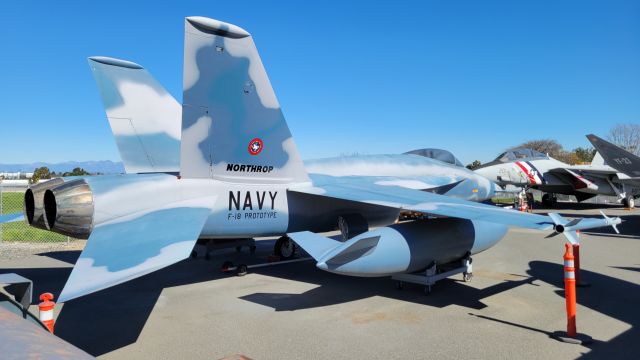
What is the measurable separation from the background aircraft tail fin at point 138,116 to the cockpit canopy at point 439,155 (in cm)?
567

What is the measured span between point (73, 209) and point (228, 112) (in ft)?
7.17

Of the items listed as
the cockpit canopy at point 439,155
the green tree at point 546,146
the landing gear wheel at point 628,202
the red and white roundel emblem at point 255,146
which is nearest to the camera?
the red and white roundel emblem at point 255,146

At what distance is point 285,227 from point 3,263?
258 inches

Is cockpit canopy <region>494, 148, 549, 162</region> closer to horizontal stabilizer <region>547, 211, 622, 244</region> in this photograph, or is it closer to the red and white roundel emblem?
horizontal stabilizer <region>547, 211, 622, 244</region>

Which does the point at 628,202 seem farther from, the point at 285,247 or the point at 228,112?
the point at 228,112

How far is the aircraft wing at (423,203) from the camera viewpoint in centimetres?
516

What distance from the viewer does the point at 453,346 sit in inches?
172

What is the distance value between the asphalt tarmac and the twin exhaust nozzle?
45.1 inches

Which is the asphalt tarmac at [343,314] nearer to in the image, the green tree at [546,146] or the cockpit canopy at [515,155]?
the cockpit canopy at [515,155]

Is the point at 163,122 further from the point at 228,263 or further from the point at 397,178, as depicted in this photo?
the point at 397,178

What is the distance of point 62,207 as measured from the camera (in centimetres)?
502

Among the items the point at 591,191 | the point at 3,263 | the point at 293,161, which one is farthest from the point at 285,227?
the point at 591,191

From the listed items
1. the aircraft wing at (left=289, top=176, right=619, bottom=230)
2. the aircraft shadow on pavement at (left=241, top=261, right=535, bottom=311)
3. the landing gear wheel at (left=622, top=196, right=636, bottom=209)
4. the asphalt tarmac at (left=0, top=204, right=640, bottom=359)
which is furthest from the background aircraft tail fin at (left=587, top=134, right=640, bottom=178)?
the landing gear wheel at (left=622, top=196, right=636, bottom=209)

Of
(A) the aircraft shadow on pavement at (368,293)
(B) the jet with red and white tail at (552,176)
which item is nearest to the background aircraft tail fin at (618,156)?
(B) the jet with red and white tail at (552,176)
